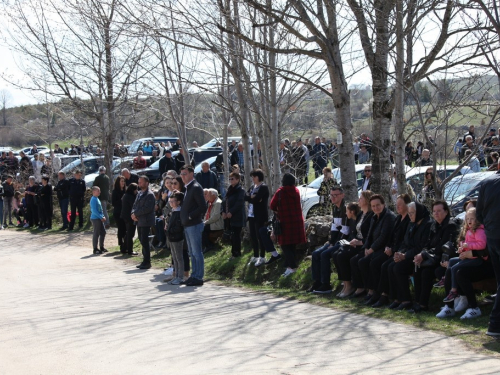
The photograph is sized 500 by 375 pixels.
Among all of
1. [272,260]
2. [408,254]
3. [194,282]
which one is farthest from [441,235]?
[194,282]

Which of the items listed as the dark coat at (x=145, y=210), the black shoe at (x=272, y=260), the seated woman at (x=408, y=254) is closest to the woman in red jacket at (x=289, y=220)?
the black shoe at (x=272, y=260)

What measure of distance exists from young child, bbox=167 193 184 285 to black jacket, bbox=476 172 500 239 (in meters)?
6.13

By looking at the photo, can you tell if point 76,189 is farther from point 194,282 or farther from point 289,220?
point 289,220

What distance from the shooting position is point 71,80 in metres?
23.9

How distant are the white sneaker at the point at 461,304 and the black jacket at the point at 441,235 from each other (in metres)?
0.69

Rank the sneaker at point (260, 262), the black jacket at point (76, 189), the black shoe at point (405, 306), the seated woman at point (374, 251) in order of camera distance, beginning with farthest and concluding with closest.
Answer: the black jacket at point (76, 189), the sneaker at point (260, 262), the seated woman at point (374, 251), the black shoe at point (405, 306)

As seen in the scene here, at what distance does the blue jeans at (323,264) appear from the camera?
10852mm

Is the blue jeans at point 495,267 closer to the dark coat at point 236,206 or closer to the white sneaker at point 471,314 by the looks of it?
the white sneaker at point 471,314

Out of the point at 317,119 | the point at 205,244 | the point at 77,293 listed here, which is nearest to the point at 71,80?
the point at 317,119

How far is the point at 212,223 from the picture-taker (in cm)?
1551

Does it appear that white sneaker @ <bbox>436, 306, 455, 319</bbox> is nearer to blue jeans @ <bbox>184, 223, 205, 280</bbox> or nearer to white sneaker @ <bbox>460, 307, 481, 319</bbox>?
white sneaker @ <bbox>460, 307, 481, 319</bbox>

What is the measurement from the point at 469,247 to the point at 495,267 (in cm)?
71

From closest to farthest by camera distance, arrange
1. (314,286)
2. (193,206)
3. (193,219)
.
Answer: (314,286) < (193,219) < (193,206)

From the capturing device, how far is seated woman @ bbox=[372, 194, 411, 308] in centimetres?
959
